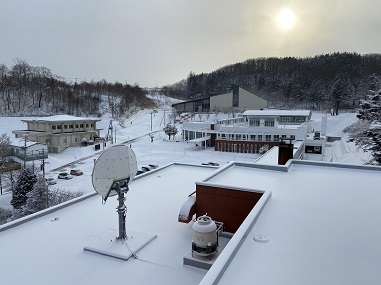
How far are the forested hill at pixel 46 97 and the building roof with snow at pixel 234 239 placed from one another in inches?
2851

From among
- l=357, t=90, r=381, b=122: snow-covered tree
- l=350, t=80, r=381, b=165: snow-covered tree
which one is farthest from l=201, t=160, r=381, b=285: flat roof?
l=357, t=90, r=381, b=122: snow-covered tree

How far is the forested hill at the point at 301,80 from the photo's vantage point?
84.0 meters

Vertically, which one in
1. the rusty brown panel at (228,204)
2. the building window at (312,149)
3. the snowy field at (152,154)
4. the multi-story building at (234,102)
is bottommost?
the snowy field at (152,154)

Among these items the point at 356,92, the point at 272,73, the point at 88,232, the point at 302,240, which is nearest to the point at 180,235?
the point at 88,232

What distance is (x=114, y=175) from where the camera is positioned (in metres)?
5.96

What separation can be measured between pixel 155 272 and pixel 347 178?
6.92 m

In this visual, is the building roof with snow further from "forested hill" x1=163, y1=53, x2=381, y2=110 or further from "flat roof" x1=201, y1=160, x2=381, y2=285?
"forested hill" x1=163, y1=53, x2=381, y2=110

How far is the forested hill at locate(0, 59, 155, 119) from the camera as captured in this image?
237 feet

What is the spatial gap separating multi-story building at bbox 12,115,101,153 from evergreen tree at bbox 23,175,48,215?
2282 cm

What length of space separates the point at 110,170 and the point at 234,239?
2.96 metres

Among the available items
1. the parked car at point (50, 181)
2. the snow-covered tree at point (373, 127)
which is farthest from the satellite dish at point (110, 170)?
the parked car at point (50, 181)

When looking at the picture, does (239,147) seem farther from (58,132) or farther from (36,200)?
(36,200)

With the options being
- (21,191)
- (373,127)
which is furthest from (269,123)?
(21,191)

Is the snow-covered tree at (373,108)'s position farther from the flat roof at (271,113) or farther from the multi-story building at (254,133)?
the flat roof at (271,113)
